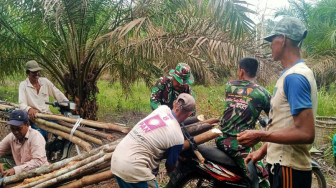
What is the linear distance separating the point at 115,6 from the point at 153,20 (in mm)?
920

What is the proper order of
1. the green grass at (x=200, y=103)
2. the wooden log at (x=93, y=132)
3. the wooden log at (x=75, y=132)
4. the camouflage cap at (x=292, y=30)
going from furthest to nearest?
the green grass at (x=200, y=103)
the wooden log at (x=75, y=132)
the wooden log at (x=93, y=132)
the camouflage cap at (x=292, y=30)

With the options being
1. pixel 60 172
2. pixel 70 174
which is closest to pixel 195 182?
pixel 70 174

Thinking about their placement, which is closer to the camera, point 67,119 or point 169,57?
point 67,119

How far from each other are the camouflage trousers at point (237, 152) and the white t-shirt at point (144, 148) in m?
0.68

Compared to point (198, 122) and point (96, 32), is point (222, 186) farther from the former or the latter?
point (96, 32)

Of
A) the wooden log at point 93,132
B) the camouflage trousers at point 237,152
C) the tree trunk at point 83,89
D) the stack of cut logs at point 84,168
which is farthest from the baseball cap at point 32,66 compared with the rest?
the camouflage trousers at point 237,152

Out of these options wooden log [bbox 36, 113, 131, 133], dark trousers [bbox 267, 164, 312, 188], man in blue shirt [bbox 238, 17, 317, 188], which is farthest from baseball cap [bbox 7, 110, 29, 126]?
dark trousers [bbox 267, 164, 312, 188]

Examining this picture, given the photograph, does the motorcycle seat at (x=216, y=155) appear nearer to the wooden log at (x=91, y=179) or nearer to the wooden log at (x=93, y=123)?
the wooden log at (x=91, y=179)

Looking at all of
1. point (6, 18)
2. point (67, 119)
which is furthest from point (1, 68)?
point (67, 119)

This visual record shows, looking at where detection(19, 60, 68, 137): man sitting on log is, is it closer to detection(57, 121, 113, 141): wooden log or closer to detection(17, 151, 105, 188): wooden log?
detection(57, 121, 113, 141): wooden log

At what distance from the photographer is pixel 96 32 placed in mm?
6488

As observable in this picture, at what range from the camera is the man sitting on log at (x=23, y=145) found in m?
3.32

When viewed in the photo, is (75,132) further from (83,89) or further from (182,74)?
(83,89)

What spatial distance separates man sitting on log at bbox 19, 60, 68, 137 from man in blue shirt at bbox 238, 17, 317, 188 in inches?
142
